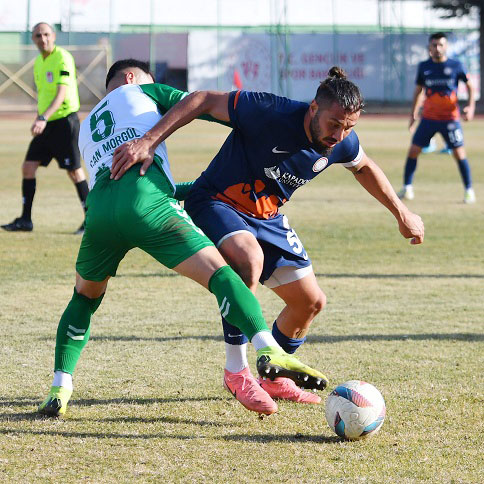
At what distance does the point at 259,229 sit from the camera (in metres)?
5.04

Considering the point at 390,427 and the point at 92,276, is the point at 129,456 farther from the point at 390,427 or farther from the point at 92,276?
the point at 390,427

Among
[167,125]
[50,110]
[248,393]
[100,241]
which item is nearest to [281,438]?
[248,393]

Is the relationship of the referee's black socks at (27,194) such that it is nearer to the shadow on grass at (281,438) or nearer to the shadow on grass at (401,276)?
the shadow on grass at (401,276)

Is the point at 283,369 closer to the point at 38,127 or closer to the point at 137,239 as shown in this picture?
the point at 137,239

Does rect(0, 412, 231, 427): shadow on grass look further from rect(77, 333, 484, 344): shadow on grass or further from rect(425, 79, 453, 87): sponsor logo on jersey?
rect(425, 79, 453, 87): sponsor logo on jersey

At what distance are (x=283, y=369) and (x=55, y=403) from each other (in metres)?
1.49

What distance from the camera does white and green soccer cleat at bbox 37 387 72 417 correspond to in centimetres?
480

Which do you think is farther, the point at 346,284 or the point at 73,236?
the point at 73,236

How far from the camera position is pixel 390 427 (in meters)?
4.69

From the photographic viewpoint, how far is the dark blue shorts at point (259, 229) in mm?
4871

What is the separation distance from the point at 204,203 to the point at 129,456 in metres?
1.48

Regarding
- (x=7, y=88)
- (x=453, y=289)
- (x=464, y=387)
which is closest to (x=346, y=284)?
(x=453, y=289)

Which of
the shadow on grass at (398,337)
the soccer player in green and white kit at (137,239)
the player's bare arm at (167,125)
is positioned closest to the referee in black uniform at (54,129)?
the shadow on grass at (398,337)

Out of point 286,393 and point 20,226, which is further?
point 20,226
